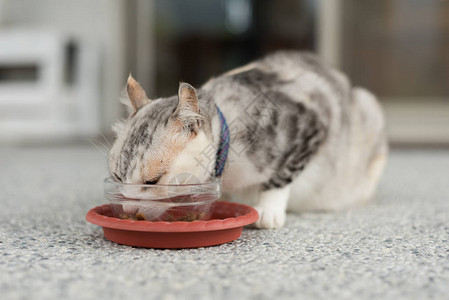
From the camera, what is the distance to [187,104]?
1.19 meters

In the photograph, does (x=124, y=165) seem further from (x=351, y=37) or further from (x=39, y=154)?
(x=351, y=37)

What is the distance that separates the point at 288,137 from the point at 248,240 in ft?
1.17

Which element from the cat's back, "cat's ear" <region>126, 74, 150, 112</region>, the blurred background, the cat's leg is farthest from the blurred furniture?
the cat's leg

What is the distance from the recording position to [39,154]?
3816 millimetres

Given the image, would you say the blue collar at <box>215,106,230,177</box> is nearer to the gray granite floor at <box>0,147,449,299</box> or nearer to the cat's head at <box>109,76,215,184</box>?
the cat's head at <box>109,76,215,184</box>

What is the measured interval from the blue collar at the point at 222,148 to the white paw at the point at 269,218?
0.69ft

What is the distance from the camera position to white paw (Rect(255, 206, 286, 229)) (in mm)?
1435

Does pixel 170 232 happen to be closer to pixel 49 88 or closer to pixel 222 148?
pixel 222 148

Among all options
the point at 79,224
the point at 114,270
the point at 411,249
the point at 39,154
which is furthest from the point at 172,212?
the point at 39,154

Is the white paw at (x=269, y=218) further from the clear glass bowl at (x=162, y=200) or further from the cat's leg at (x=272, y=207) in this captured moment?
the clear glass bowl at (x=162, y=200)

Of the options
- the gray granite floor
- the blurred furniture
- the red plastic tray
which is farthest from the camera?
the blurred furniture

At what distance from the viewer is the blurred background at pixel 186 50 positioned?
4.37 meters

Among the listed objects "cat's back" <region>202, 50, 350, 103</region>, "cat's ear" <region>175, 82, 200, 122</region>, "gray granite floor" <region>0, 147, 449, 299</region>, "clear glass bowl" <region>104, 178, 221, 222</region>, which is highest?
"cat's back" <region>202, 50, 350, 103</region>

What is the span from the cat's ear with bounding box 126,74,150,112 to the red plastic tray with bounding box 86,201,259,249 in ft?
1.17
